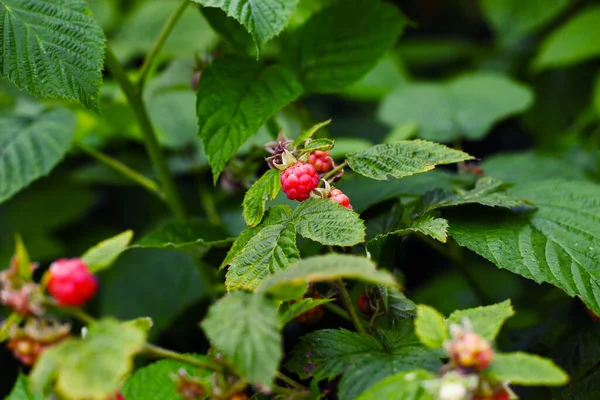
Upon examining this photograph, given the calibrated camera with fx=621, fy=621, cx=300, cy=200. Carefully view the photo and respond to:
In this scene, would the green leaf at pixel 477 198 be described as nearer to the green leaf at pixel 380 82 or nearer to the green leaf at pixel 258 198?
the green leaf at pixel 258 198

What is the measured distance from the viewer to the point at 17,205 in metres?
1.70

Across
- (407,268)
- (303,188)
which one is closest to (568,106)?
(407,268)

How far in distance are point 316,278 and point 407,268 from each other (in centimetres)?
129

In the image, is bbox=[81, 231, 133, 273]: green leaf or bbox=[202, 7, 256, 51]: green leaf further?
bbox=[202, 7, 256, 51]: green leaf

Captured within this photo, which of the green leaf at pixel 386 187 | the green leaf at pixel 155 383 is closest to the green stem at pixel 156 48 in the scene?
the green leaf at pixel 386 187

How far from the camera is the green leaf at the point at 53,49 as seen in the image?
2.52 ft

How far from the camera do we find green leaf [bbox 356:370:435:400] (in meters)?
0.52

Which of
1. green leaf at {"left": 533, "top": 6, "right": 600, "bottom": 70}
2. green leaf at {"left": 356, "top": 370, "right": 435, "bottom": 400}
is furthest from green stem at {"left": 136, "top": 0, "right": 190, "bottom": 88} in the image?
green leaf at {"left": 533, "top": 6, "right": 600, "bottom": 70}

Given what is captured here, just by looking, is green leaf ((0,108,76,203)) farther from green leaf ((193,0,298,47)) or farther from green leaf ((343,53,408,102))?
green leaf ((343,53,408,102))

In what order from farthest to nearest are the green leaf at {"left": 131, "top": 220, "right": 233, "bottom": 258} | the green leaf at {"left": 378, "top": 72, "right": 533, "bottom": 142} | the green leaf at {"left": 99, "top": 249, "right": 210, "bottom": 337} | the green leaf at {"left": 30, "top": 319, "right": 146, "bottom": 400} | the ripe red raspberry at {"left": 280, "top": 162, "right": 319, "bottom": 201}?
the green leaf at {"left": 378, "top": 72, "right": 533, "bottom": 142} → the green leaf at {"left": 99, "top": 249, "right": 210, "bottom": 337} → the green leaf at {"left": 131, "top": 220, "right": 233, "bottom": 258} → the ripe red raspberry at {"left": 280, "top": 162, "right": 319, "bottom": 201} → the green leaf at {"left": 30, "top": 319, "right": 146, "bottom": 400}

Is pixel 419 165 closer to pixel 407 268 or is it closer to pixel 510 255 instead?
pixel 510 255

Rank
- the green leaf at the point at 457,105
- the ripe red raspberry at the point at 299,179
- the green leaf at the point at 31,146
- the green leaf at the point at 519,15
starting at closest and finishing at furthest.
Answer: the ripe red raspberry at the point at 299,179 < the green leaf at the point at 31,146 < the green leaf at the point at 457,105 < the green leaf at the point at 519,15

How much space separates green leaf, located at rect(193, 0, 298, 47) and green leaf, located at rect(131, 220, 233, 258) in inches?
10.3

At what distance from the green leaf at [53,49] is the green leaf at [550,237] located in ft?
1.62
